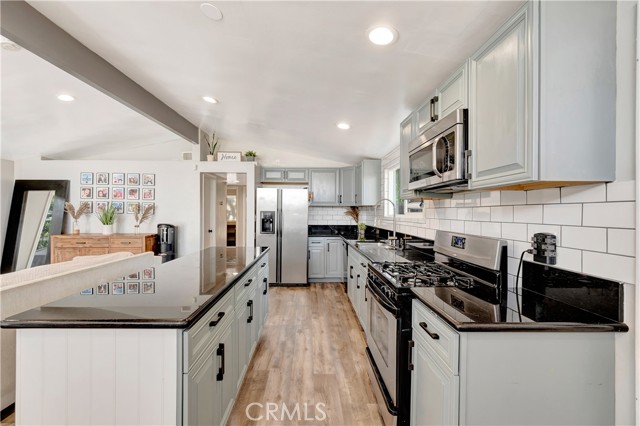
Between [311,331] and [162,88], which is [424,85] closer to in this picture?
[311,331]

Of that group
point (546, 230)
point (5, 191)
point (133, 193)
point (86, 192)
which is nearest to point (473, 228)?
point (546, 230)

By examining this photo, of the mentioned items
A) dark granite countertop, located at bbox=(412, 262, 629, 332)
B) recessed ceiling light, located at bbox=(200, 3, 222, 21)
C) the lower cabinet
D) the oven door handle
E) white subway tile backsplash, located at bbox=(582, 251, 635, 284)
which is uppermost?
recessed ceiling light, located at bbox=(200, 3, 222, 21)

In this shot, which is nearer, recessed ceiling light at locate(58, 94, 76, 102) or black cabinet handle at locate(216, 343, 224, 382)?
black cabinet handle at locate(216, 343, 224, 382)

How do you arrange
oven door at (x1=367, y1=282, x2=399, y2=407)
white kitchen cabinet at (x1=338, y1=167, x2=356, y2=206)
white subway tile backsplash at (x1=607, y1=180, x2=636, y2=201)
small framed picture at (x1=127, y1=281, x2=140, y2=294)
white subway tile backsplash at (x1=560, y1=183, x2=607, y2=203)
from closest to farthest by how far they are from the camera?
white subway tile backsplash at (x1=607, y1=180, x2=636, y2=201), white subway tile backsplash at (x1=560, y1=183, x2=607, y2=203), small framed picture at (x1=127, y1=281, x2=140, y2=294), oven door at (x1=367, y1=282, x2=399, y2=407), white kitchen cabinet at (x1=338, y1=167, x2=356, y2=206)

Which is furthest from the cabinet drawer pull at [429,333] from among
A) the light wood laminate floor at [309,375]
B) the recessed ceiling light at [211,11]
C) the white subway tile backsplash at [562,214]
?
the recessed ceiling light at [211,11]

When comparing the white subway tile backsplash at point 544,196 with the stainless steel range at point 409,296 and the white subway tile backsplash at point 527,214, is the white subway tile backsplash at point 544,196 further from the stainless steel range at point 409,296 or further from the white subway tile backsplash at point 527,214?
the stainless steel range at point 409,296

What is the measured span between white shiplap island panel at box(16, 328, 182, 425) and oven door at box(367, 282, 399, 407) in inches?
43.1

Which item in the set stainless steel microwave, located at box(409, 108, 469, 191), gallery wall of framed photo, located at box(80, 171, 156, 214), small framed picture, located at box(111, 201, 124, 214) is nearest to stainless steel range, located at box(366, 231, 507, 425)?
stainless steel microwave, located at box(409, 108, 469, 191)

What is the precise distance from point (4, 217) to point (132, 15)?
5.27m

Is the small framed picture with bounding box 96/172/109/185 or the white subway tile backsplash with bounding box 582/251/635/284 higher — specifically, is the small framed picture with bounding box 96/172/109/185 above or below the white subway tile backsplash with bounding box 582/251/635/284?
above

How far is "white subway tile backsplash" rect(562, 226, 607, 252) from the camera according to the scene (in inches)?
43.4

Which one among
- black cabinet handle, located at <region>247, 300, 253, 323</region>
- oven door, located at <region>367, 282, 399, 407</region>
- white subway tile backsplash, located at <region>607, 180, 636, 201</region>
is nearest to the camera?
white subway tile backsplash, located at <region>607, 180, 636, 201</region>

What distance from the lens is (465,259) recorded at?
1850 mm

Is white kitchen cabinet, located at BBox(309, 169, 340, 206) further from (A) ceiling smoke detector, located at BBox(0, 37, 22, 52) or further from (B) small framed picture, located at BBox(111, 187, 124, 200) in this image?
(A) ceiling smoke detector, located at BBox(0, 37, 22, 52)
